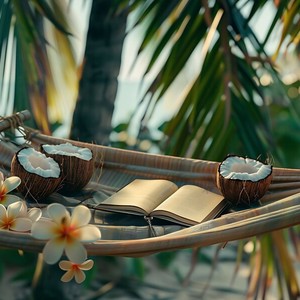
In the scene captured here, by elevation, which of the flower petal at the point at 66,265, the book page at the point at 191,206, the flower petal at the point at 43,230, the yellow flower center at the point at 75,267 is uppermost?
the flower petal at the point at 43,230

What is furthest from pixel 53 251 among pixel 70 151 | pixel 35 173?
pixel 70 151

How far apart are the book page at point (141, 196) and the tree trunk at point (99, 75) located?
0.66 m

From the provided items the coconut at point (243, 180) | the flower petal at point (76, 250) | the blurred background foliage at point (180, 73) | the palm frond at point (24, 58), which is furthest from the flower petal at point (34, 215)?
the palm frond at point (24, 58)

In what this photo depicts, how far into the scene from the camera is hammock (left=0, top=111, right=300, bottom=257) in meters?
1.10

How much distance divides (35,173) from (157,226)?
22 cm

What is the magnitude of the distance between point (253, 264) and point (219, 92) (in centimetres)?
54

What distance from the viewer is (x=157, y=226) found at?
1.32m

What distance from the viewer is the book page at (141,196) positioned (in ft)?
4.49

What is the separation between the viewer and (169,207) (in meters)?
1.35

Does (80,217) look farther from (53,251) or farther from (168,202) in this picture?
(168,202)

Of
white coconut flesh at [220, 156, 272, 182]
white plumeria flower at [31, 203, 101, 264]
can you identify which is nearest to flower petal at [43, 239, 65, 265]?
white plumeria flower at [31, 203, 101, 264]

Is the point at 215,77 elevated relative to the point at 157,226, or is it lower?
elevated

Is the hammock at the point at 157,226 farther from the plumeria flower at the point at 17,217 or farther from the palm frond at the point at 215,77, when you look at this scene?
the palm frond at the point at 215,77

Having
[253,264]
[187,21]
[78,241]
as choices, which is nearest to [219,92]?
[187,21]
